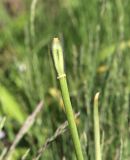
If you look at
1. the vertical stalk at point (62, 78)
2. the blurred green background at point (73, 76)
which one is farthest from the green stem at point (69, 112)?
the blurred green background at point (73, 76)

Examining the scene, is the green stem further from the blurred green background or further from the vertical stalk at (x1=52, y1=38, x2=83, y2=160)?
the blurred green background

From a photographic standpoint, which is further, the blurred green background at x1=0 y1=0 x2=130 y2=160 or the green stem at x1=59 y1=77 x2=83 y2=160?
the blurred green background at x1=0 y1=0 x2=130 y2=160

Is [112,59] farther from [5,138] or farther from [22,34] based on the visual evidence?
[22,34]

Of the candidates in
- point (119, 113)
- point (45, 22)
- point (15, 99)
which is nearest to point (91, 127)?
point (119, 113)

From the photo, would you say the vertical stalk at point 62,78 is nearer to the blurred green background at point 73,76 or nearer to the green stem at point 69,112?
the green stem at point 69,112

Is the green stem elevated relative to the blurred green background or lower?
elevated

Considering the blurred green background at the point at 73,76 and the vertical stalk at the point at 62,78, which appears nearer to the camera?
the vertical stalk at the point at 62,78

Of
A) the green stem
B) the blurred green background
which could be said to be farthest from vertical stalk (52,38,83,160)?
the blurred green background

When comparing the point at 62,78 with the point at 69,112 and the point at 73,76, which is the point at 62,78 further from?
the point at 73,76
